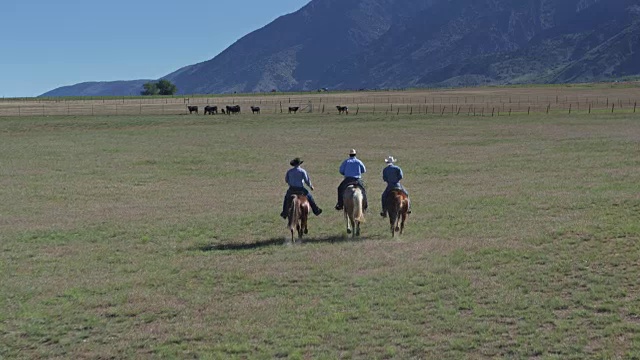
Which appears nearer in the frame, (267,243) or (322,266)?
(322,266)

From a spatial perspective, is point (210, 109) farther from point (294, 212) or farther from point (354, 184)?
point (294, 212)

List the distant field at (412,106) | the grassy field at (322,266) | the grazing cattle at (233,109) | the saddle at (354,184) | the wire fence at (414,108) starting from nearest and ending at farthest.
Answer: the grassy field at (322,266)
the saddle at (354,184)
the wire fence at (414,108)
the distant field at (412,106)
the grazing cattle at (233,109)

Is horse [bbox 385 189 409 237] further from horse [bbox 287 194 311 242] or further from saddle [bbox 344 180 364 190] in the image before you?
horse [bbox 287 194 311 242]

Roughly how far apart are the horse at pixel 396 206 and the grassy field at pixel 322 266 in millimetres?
627

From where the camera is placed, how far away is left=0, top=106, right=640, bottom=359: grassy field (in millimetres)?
11250

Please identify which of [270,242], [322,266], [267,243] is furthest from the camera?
[270,242]

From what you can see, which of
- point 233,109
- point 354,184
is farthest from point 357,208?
point 233,109

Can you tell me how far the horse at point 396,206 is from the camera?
18250 mm

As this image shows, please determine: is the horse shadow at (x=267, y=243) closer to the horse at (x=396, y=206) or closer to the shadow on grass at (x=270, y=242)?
the shadow on grass at (x=270, y=242)

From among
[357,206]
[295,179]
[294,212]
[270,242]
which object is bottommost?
[270,242]

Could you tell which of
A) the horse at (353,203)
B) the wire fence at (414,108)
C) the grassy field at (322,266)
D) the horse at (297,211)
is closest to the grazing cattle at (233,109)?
the wire fence at (414,108)

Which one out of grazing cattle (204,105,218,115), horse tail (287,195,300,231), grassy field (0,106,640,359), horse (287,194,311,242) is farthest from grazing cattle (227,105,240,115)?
horse tail (287,195,300,231)

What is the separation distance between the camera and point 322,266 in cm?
1571

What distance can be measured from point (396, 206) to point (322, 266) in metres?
3.39
